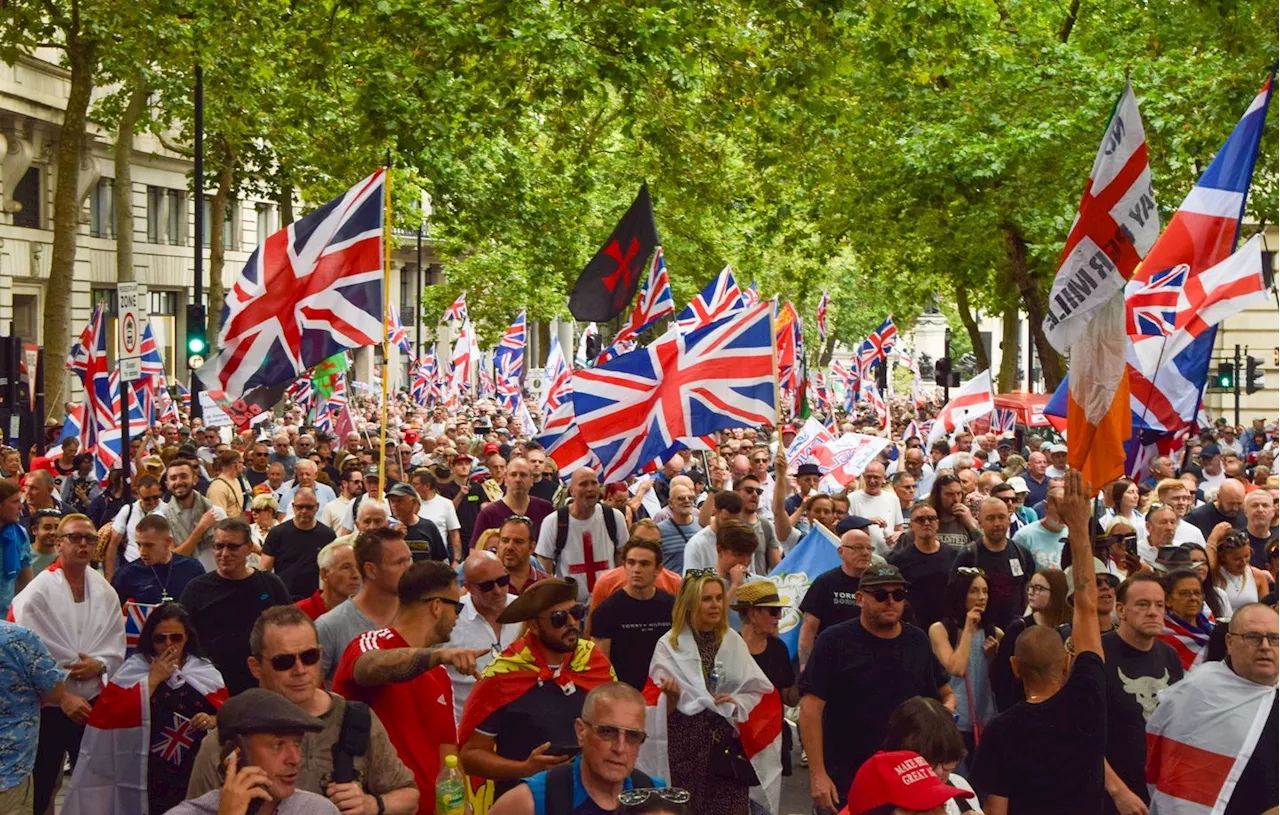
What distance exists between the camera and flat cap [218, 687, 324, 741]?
4.95 meters

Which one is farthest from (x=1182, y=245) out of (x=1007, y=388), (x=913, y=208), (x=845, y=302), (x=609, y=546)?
(x=845, y=302)

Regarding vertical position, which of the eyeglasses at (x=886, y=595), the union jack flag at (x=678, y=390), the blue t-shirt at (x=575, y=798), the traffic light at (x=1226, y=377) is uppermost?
the union jack flag at (x=678, y=390)

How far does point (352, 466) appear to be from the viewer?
15.7m

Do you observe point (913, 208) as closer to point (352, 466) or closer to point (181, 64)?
point (181, 64)

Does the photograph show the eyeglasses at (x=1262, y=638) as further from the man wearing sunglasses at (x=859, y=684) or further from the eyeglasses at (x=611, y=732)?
the eyeglasses at (x=611, y=732)

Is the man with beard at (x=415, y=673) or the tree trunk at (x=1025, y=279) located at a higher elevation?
the tree trunk at (x=1025, y=279)

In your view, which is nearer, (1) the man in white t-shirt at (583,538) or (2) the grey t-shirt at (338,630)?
(2) the grey t-shirt at (338,630)

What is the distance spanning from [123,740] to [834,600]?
368 centimetres

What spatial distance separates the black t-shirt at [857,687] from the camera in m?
7.88

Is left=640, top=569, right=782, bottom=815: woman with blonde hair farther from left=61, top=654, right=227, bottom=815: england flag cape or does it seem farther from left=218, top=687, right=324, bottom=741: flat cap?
left=218, top=687, right=324, bottom=741: flat cap

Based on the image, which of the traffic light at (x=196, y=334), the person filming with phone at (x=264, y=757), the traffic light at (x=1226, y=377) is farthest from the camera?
the traffic light at (x=1226, y=377)

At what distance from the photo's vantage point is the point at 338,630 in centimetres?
771

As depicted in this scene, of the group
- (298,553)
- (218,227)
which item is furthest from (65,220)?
(298,553)

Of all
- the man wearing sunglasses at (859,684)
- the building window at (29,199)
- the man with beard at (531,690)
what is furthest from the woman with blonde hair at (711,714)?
the building window at (29,199)
